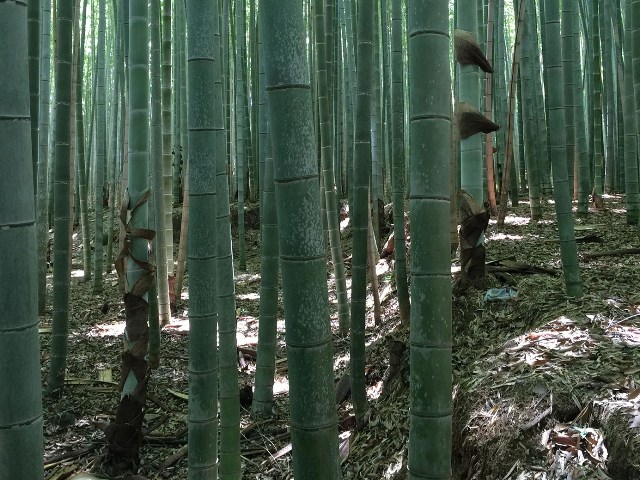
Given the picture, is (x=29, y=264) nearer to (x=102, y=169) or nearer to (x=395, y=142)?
(x=395, y=142)

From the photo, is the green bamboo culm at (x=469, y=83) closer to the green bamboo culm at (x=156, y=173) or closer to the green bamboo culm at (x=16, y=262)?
the green bamboo culm at (x=16, y=262)

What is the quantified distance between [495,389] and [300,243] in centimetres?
129

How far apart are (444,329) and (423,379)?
10 cm

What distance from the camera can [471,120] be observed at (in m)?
1.93

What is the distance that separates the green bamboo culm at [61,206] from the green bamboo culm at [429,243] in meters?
2.18

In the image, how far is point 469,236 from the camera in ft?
9.31

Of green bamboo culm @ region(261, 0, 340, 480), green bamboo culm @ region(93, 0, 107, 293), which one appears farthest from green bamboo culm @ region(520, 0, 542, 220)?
green bamboo culm @ region(261, 0, 340, 480)

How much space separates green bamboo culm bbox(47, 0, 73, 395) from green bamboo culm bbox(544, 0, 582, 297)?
6.96 ft

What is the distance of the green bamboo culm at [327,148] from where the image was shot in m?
3.40

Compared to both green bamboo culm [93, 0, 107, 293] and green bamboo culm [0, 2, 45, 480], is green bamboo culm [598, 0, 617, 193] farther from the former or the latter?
green bamboo culm [0, 2, 45, 480]

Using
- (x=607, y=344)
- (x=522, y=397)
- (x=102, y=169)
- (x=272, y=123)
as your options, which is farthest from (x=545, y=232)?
(x=102, y=169)

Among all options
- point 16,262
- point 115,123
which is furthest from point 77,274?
point 16,262

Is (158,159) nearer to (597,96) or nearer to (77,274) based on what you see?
(77,274)

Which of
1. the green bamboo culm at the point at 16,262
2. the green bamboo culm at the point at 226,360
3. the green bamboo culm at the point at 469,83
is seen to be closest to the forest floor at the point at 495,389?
the green bamboo culm at the point at 226,360
